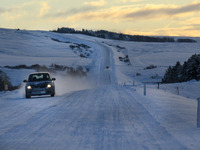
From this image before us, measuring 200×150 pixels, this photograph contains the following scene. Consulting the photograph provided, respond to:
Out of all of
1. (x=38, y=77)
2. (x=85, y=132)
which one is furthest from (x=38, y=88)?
(x=85, y=132)

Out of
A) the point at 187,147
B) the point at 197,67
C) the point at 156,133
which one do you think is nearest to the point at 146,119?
the point at 156,133

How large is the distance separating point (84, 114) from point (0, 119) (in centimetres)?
281

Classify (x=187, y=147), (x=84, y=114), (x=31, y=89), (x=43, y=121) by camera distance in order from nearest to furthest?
(x=187, y=147) < (x=43, y=121) < (x=84, y=114) < (x=31, y=89)

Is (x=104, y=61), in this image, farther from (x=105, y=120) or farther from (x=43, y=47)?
(x=105, y=120)

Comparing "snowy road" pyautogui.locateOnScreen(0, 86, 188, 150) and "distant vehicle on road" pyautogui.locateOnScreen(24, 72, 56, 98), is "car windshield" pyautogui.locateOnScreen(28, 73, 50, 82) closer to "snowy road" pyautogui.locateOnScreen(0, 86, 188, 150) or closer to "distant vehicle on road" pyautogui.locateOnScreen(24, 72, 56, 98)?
"distant vehicle on road" pyautogui.locateOnScreen(24, 72, 56, 98)

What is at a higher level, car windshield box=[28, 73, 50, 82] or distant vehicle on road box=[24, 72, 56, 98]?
car windshield box=[28, 73, 50, 82]

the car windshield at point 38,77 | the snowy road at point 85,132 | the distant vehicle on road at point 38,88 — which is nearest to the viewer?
the snowy road at point 85,132

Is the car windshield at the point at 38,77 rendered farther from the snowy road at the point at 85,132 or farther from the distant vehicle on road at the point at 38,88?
the snowy road at the point at 85,132

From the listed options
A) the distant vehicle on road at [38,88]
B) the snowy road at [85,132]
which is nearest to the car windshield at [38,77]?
the distant vehicle on road at [38,88]

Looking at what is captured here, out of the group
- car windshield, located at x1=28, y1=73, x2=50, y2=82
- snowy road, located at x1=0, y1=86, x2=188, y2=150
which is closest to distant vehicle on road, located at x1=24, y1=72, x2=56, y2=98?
car windshield, located at x1=28, y1=73, x2=50, y2=82

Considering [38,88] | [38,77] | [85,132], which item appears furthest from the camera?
[38,77]

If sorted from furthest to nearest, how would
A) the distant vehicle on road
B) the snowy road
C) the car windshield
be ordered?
the car windshield
the distant vehicle on road
the snowy road

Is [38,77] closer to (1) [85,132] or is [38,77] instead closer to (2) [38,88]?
(2) [38,88]

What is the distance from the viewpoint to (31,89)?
19.6m
